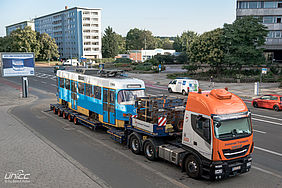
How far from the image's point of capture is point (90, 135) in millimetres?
17609

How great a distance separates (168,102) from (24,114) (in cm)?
1589

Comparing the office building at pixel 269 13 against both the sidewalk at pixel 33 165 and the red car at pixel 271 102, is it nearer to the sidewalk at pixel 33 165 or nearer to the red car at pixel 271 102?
the red car at pixel 271 102

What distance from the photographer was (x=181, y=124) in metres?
12.3

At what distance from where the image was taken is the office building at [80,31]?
397 feet

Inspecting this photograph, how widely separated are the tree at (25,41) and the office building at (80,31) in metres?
15.1

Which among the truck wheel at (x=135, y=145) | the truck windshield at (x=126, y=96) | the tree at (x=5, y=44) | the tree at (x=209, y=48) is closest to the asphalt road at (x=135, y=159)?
the truck wheel at (x=135, y=145)

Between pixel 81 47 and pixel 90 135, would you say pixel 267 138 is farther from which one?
pixel 81 47

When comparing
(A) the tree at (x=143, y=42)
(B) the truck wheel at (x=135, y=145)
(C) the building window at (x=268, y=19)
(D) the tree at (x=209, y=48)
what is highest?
(A) the tree at (x=143, y=42)

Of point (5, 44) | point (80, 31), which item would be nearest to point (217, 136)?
point (80, 31)

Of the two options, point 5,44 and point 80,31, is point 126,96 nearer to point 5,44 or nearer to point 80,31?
point 80,31

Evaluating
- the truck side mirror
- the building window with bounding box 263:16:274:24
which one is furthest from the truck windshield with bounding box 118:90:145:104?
the building window with bounding box 263:16:274:24

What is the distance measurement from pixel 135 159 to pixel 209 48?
3845 centimetres

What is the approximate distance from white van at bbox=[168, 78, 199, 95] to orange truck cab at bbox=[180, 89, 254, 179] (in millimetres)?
24049

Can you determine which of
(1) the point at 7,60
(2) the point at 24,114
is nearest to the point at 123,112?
(2) the point at 24,114
